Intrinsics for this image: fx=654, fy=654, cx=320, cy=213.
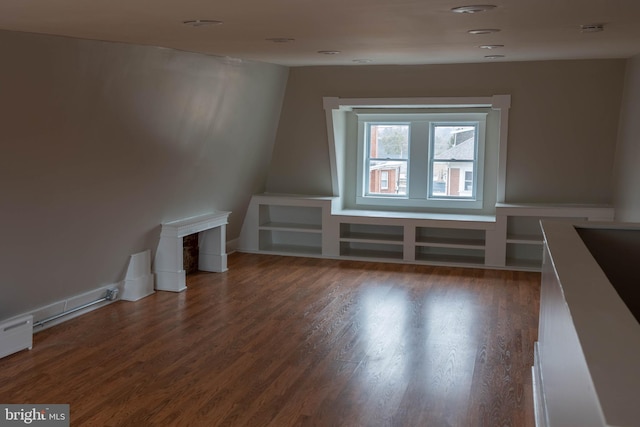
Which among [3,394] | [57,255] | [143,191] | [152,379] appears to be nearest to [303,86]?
[143,191]

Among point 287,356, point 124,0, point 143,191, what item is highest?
point 124,0

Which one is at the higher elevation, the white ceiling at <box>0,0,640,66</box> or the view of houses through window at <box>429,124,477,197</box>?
the white ceiling at <box>0,0,640,66</box>

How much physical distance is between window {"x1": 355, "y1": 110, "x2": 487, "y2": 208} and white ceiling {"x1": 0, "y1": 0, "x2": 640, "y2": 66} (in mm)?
2588

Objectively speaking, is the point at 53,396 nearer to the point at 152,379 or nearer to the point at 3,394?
the point at 3,394

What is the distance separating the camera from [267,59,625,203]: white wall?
7023mm

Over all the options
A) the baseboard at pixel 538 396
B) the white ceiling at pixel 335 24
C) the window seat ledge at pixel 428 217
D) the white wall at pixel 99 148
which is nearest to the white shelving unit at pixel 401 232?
the window seat ledge at pixel 428 217

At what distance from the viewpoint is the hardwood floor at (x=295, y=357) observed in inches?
150

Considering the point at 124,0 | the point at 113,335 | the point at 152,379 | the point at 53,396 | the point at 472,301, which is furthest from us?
the point at 472,301

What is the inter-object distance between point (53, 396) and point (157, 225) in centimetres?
268

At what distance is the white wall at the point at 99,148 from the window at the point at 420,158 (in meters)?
1.94

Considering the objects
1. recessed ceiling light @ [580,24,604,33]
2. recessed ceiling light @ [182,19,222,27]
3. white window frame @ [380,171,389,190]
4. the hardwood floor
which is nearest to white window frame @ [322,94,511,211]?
white window frame @ [380,171,389,190]

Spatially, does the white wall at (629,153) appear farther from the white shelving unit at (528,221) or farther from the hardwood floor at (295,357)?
the hardwood floor at (295,357)

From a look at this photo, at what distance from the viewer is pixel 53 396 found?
3.95 metres

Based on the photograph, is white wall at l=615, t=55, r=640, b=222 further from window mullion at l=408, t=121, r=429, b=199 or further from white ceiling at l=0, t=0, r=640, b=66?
window mullion at l=408, t=121, r=429, b=199
